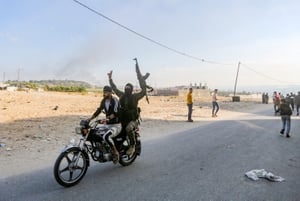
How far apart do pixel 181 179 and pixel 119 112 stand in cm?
200

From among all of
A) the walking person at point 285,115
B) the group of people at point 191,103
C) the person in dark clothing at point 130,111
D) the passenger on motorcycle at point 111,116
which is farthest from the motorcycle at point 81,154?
the group of people at point 191,103

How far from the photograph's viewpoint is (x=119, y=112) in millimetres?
5941

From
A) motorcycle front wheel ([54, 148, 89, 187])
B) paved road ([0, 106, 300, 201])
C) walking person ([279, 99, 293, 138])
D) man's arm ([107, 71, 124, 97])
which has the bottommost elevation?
paved road ([0, 106, 300, 201])

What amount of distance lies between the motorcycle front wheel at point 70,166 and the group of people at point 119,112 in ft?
2.26

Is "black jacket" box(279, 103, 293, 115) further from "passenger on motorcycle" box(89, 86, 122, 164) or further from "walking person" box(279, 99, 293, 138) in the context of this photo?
"passenger on motorcycle" box(89, 86, 122, 164)

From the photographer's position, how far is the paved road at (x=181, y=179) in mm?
4457

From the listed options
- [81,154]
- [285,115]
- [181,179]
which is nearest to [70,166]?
[81,154]

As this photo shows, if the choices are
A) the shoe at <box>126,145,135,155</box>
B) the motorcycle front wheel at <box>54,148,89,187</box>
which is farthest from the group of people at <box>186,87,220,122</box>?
the motorcycle front wheel at <box>54,148,89,187</box>

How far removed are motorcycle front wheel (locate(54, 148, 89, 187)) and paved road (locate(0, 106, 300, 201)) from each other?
15cm

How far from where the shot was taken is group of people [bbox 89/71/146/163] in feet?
18.7

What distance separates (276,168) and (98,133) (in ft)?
13.8

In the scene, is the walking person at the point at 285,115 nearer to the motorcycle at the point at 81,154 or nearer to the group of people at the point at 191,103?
the group of people at the point at 191,103

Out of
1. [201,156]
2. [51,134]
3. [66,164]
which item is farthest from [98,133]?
[51,134]

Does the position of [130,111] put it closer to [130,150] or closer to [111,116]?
[111,116]
